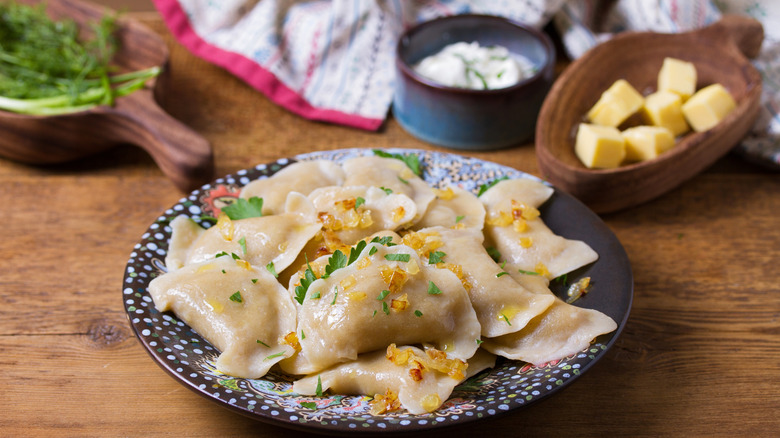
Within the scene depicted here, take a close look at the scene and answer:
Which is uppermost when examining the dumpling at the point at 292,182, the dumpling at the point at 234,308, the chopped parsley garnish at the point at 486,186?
the chopped parsley garnish at the point at 486,186

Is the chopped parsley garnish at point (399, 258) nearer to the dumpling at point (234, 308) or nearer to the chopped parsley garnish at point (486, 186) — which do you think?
the dumpling at point (234, 308)

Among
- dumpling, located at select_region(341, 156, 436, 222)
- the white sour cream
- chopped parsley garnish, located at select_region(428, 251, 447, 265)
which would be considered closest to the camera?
chopped parsley garnish, located at select_region(428, 251, 447, 265)

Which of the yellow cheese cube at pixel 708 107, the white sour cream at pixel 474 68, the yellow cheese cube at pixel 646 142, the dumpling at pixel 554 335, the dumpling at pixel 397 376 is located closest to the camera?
the dumpling at pixel 397 376

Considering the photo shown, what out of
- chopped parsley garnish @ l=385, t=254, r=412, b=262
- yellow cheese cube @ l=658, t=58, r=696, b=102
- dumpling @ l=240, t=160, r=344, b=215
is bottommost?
dumpling @ l=240, t=160, r=344, b=215

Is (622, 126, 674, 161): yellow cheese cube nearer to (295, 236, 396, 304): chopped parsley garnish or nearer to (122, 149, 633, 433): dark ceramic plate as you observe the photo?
(122, 149, 633, 433): dark ceramic plate

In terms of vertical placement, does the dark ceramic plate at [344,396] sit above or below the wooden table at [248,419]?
above

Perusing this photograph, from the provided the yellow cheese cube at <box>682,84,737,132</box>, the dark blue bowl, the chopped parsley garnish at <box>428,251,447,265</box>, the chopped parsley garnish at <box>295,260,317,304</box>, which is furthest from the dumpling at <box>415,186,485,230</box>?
the yellow cheese cube at <box>682,84,737,132</box>

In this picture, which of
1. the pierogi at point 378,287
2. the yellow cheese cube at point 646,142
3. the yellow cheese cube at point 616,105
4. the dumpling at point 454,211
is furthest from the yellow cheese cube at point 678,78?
the dumpling at point 454,211

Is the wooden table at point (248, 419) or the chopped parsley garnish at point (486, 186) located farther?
the chopped parsley garnish at point (486, 186)
